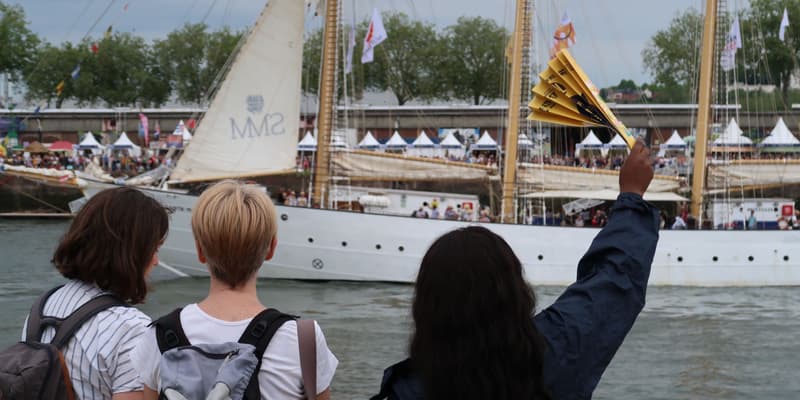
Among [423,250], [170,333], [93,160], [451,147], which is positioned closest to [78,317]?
[170,333]

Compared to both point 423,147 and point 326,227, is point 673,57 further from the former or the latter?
point 326,227

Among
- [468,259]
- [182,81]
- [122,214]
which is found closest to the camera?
[468,259]

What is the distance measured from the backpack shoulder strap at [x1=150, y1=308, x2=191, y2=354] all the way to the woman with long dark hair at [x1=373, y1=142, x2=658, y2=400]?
0.69 metres

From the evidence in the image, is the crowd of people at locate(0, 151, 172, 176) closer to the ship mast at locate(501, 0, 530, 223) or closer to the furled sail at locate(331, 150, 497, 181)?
the furled sail at locate(331, 150, 497, 181)

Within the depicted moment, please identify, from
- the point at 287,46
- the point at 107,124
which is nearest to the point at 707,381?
the point at 287,46

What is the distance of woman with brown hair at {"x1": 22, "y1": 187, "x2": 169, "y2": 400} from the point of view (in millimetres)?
3809

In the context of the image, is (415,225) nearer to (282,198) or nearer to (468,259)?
(282,198)

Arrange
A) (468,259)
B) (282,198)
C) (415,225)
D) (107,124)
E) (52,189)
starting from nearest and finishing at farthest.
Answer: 1. (468,259)
2. (415,225)
3. (282,198)
4. (52,189)
5. (107,124)

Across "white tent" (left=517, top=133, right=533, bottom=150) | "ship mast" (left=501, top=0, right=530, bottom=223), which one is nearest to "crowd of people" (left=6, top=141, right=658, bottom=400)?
"ship mast" (left=501, top=0, right=530, bottom=223)

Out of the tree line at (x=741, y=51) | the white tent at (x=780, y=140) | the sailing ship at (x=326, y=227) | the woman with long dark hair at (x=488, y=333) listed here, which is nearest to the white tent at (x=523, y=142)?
the sailing ship at (x=326, y=227)

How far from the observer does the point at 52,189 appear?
1943 inches

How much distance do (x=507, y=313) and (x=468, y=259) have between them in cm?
17

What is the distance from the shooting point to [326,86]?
30078 millimetres

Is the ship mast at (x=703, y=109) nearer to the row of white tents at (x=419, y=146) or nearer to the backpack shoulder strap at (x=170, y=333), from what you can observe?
the row of white tents at (x=419, y=146)
